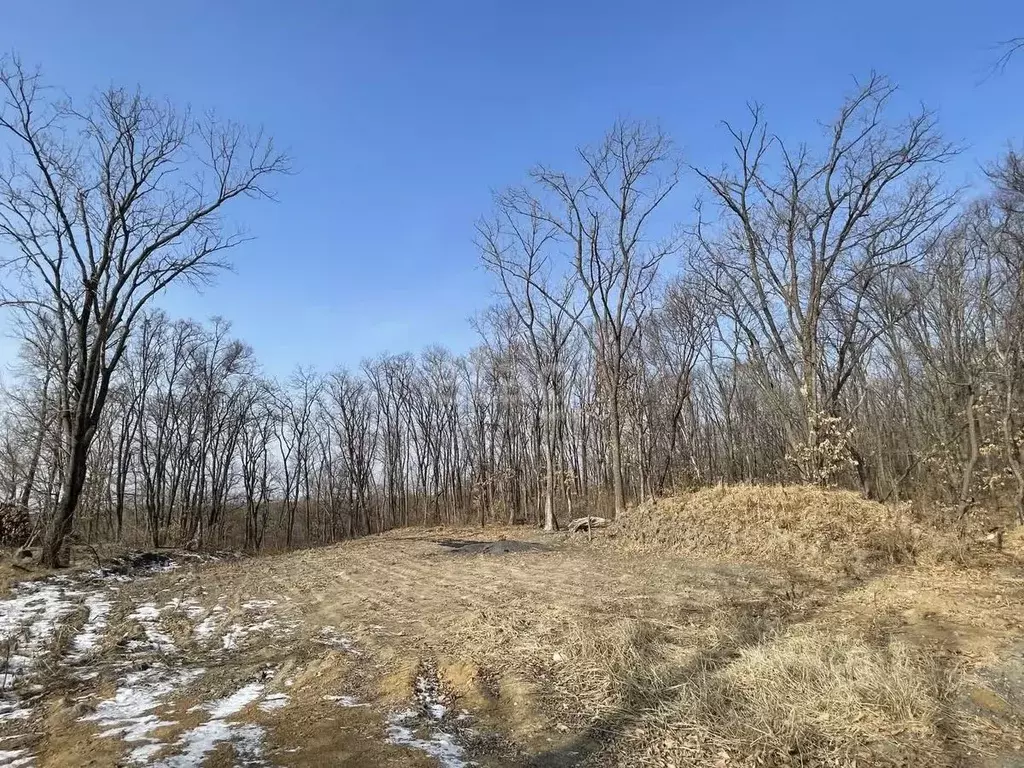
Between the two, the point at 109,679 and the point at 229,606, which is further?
the point at 229,606

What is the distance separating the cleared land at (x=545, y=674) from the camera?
3.53 meters

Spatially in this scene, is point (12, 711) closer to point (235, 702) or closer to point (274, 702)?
point (235, 702)

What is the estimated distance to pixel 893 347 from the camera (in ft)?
83.9

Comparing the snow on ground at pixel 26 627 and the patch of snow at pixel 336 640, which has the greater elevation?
the snow on ground at pixel 26 627

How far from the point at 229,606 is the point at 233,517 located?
128 ft

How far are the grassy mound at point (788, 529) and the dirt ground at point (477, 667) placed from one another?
0.82 meters

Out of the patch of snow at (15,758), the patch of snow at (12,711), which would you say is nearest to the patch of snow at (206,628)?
the patch of snow at (12,711)

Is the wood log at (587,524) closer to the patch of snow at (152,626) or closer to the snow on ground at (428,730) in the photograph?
the patch of snow at (152,626)

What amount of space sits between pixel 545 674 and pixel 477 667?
61 centimetres

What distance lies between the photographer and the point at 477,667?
505 centimetres

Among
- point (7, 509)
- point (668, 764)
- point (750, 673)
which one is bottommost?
point (668, 764)

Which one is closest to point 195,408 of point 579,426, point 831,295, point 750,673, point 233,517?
point 233,517

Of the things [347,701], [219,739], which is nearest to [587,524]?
[347,701]

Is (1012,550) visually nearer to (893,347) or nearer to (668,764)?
(668,764)
